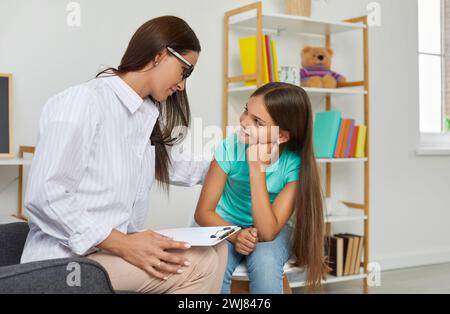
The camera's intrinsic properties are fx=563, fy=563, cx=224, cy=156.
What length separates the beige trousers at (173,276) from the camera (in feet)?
3.77

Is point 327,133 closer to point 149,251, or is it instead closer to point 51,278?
point 149,251

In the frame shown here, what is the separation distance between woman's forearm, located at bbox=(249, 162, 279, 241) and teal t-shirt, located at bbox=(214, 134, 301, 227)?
0.11m

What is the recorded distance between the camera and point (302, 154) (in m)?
1.64

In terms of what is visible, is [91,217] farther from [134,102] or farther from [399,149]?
[399,149]

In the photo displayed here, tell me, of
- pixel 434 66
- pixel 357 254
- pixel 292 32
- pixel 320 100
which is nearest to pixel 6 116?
pixel 292 32

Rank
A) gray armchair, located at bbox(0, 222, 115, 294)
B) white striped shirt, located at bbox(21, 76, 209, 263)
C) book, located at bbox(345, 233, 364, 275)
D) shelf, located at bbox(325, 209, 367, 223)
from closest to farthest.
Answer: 1. gray armchair, located at bbox(0, 222, 115, 294)
2. white striped shirt, located at bbox(21, 76, 209, 263)
3. shelf, located at bbox(325, 209, 367, 223)
4. book, located at bbox(345, 233, 364, 275)

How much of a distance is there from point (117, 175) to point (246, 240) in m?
0.49

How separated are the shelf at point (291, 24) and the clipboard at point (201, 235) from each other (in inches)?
57.1

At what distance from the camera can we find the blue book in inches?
106

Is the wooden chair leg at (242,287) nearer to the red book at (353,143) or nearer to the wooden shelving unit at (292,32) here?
the wooden shelving unit at (292,32)

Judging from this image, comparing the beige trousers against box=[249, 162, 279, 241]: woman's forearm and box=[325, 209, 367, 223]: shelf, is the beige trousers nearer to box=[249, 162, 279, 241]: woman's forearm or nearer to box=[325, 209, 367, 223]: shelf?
box=[249, 162, 279, 241]: woman's forearm

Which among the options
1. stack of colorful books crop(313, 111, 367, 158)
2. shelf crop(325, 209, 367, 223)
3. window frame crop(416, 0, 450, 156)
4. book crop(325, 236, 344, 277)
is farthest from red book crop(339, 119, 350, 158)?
window frame crop(416, 0, 450, 156)

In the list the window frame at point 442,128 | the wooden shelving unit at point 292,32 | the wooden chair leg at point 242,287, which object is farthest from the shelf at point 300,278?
the window frame at point 442,128

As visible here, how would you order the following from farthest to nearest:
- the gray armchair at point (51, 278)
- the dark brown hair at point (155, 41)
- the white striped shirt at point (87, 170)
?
the dark brown hair at point (155, 41) < the white striped shirt at point (87, 170) < the gray armchair at point (51, 278)
